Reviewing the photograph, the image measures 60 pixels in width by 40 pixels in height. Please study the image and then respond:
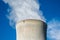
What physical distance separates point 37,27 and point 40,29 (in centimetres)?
17

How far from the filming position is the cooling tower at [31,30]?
445 inches

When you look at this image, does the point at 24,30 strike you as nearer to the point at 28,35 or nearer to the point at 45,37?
the point at 28,35

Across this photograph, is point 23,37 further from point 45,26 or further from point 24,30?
point 45,26

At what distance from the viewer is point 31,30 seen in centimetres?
1133

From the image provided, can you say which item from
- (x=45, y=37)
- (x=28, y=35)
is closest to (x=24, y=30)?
(x=28, y=35)

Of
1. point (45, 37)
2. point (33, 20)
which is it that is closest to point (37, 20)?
point (33, 20)

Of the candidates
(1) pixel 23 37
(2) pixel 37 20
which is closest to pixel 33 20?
(2) pixel 37 20

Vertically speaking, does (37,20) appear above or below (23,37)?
above

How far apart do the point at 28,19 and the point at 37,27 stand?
1.79ft

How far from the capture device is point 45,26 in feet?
39.1

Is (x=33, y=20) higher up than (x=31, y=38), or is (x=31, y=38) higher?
(x=33, y=20)

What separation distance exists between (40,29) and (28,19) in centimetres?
71

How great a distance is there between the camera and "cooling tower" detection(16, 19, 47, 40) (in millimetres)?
11312

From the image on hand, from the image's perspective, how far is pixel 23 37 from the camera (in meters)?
11.5
